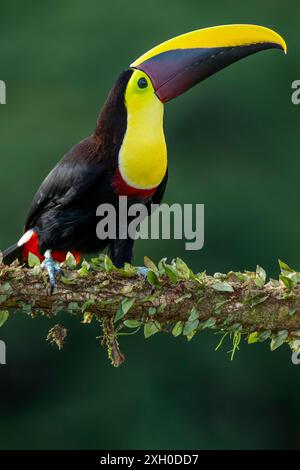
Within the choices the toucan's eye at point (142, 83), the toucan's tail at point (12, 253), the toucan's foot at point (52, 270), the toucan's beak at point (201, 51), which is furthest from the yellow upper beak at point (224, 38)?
the toucan's foot at point (52, 270)

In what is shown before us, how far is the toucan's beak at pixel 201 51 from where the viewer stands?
3.62m

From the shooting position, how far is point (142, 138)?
11.5 feet

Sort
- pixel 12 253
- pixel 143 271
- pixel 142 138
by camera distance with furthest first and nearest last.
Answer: pixel 12 253
pixel 142 138
pixel 143 271

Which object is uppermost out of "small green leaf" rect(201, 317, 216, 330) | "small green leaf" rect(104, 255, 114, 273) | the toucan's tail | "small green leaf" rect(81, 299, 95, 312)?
the toucan's tail

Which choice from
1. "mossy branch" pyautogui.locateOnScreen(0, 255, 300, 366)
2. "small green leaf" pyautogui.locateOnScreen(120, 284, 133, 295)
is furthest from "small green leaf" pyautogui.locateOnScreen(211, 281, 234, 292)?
"small green leaf" pyautogui.locateOnScreen(120, 284, 133, 295)

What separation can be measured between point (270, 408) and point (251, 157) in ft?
5.08

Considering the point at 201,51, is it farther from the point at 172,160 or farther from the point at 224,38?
the point at 172,160

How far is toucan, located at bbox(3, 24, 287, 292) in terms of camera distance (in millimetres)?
3537

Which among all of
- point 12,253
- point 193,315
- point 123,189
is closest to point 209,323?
point 193,315

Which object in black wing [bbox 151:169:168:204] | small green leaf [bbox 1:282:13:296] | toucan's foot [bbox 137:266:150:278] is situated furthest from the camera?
black wing [bbox 151:169:168:204]

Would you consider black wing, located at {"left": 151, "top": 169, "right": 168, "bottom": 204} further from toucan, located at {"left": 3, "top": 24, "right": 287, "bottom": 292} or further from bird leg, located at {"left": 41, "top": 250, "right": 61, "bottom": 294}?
bird leg, located at {"left": 41, "top": 250, "right": 61, "bottom": 294}

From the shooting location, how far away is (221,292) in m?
3.09

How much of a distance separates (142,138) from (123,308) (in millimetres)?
663

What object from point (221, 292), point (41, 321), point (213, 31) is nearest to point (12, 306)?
point (221, 292)
